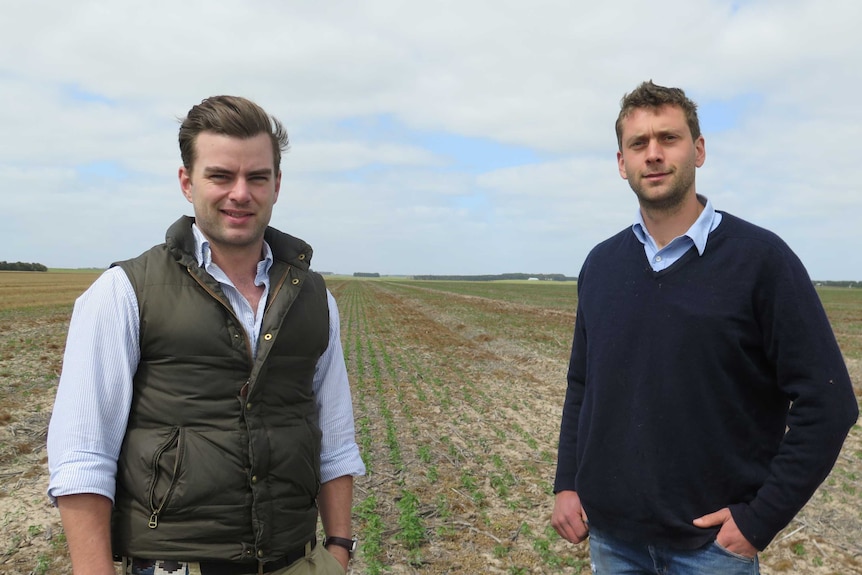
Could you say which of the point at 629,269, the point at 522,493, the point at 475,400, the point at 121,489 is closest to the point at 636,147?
the point at 629,269

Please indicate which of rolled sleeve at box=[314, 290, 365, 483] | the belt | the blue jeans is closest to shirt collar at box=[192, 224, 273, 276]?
rolled sleeve at box=[314, 290, 365, 483]

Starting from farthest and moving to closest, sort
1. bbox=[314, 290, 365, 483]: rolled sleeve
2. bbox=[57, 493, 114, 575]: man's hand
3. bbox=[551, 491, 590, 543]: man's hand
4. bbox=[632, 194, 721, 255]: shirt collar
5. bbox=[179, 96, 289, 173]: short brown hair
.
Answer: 1. bbox=[551, 491, 590, 543]: man's hand
2. bbox=[314, 290, 365, 483]: rolled sleeve
3. bbox=[632, 194, 721, 255]: shirt collar
4. bbox=[179, 96, 289, 173]: short brown hair
5. bbox=[57, 493, 114, 575]: man's hand

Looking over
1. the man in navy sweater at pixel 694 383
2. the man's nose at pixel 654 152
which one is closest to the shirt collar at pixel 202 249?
the man in navy sweater at pixel 694 383

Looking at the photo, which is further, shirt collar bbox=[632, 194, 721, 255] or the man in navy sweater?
shirt collar bbox=[632, 194, 721, 255]

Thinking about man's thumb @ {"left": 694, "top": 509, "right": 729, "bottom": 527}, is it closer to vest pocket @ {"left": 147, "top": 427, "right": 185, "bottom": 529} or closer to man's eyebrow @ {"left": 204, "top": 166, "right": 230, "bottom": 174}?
vest pocket @ {"left": 147, "top": 427, "right": 185, "bottom": 529}

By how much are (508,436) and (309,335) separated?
7.76 meters

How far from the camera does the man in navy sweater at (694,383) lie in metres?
1.98

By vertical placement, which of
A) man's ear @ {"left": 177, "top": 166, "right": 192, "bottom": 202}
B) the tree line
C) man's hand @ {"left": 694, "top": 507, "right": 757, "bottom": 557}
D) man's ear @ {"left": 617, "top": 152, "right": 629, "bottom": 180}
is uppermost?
the tree line

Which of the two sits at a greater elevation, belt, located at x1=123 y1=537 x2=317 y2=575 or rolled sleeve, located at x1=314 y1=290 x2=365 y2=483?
rolled sleeve, located at x1=314 y1=290 x2=365 y2=483

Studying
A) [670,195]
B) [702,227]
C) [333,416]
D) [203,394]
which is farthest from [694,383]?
[203,394]

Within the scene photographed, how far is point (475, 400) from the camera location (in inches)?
472

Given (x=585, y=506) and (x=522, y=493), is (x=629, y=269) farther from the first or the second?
(x=522, y=493)

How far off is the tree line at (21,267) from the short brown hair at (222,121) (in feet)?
412

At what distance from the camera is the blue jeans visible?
6.77 ft
